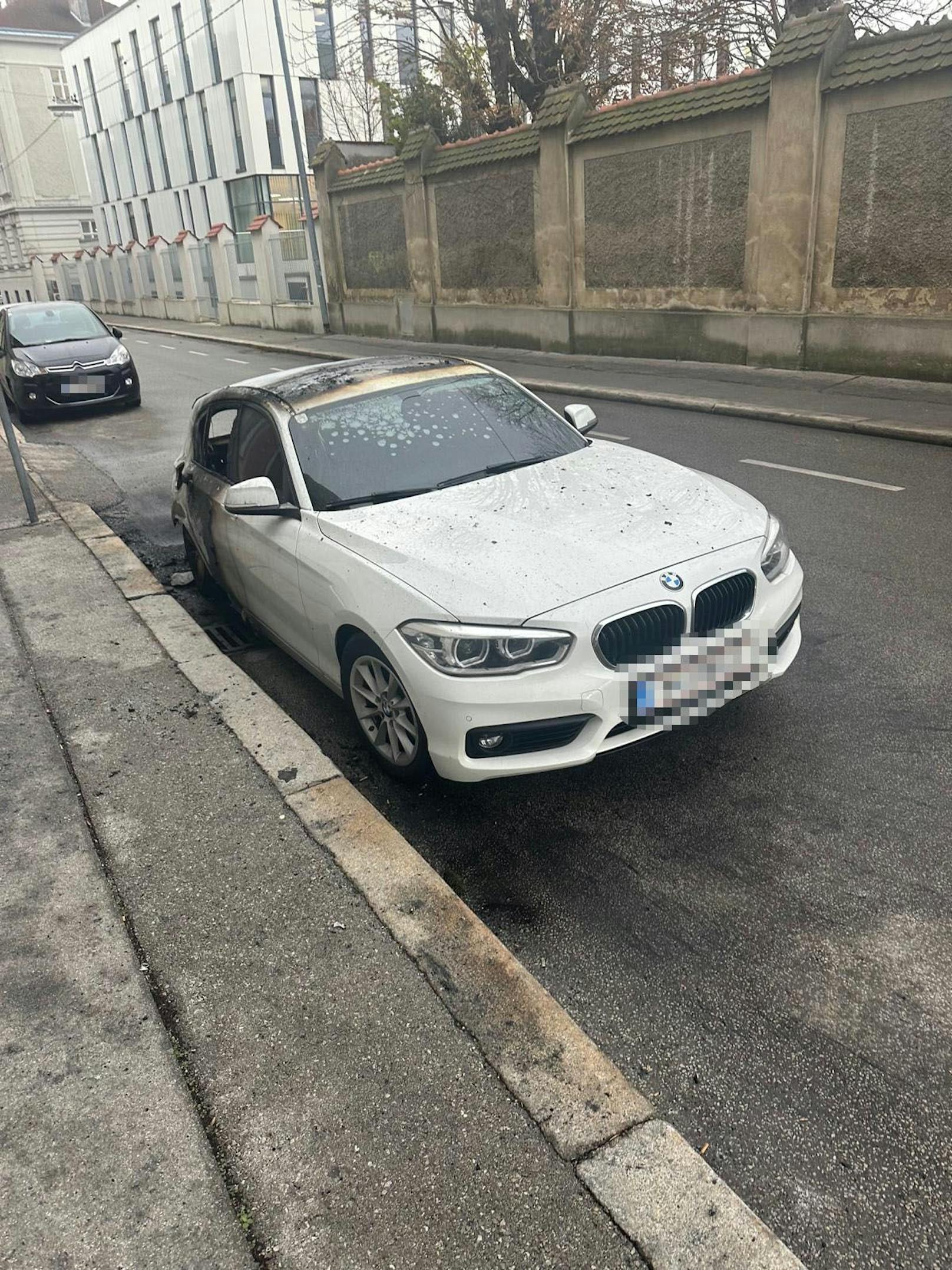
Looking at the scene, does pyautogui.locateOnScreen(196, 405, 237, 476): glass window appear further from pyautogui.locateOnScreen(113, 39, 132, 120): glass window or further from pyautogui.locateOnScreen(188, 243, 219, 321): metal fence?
pyautogui.locateOnScreen(113, 39, 132, 120): glass window

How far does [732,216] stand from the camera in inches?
555

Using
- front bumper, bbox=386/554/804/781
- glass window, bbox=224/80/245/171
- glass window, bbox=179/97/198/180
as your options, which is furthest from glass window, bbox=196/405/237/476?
glass window, bbox=179/97/198/180

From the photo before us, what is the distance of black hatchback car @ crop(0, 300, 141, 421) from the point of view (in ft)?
46.0

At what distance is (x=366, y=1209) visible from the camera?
6.85 feet

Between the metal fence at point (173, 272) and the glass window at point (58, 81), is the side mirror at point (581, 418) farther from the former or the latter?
the glass window at point (58, 81)

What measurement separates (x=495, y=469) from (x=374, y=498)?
65 centimetres

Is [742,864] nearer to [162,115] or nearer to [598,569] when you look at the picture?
[598,569]

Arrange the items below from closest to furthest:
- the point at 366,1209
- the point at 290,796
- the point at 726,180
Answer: the point at 366,1209 < the point at 290,796 < the point at 726,180

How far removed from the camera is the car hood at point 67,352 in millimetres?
14125

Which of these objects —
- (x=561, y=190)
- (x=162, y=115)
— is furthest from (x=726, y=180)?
(x=162, y=115)

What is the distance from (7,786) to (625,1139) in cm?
288

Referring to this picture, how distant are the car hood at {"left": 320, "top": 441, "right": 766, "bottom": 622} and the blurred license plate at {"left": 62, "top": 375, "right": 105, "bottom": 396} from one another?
11682mm

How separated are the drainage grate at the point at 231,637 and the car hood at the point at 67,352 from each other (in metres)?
10.1

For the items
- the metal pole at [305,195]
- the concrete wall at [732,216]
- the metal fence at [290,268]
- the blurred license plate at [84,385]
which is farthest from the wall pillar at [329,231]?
the blurred license plate at [84,385]
